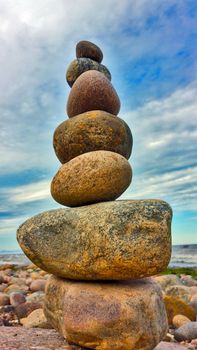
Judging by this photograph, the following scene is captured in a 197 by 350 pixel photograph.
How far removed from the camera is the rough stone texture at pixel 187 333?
741cm

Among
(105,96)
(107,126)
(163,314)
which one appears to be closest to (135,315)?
A: (163,314)

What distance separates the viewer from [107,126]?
→ 21.6 feet

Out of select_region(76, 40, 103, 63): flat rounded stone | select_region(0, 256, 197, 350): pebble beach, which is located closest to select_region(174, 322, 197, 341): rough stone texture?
select_region(0, 256, 197, 350): pebble beach

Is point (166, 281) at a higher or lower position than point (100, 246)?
lower

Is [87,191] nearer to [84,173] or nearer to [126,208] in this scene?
[84,173]

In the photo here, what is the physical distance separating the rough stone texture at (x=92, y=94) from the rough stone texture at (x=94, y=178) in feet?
4.69

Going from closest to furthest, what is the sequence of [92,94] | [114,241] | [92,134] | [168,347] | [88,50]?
1. [114,241]
2. [168,347]
3. [92,134]
4. [92,94]
5. [88,50]

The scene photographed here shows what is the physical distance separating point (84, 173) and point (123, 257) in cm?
153

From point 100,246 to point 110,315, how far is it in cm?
101

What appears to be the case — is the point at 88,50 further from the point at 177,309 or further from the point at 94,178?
the point at 177,309

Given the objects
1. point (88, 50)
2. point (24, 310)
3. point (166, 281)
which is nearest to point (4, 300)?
point (24, 310)

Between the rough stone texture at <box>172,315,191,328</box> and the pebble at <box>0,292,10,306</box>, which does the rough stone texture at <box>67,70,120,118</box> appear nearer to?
the rough stone texture at <box>172,315,191,328</box>

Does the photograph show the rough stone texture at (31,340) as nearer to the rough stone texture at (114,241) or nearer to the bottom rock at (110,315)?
the bottom rock at (110,315)

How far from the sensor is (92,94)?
7.09 m
